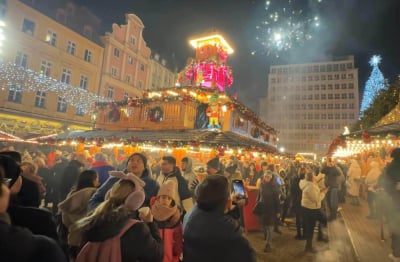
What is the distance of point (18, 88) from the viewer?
1711cm

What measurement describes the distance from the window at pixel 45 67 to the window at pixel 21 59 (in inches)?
55.8

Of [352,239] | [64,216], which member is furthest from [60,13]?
[352,239]

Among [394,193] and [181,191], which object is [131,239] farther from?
[394,193]

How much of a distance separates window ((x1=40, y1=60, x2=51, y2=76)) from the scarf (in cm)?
2567

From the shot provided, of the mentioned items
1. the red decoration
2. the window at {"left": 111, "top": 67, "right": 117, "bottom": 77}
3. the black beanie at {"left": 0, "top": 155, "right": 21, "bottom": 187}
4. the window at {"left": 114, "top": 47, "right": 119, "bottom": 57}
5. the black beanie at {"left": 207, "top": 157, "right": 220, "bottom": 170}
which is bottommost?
the black beanie at {"left": 0, "top": 155, "right": 21, "bottom": 187}

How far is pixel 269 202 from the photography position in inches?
266

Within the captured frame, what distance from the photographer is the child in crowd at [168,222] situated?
2678 mm

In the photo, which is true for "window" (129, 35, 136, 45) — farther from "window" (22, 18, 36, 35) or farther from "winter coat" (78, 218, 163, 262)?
"winter coat" (78, 218, 163, 262)

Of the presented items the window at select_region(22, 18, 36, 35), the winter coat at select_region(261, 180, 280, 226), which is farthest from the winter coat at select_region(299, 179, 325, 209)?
the window at select_region(22, 18, 36, 35)

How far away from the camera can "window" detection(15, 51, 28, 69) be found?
20942 mm

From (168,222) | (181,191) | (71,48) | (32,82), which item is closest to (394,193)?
(181,191)

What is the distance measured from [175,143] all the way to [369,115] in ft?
66.9

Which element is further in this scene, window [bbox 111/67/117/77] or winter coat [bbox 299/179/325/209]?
window [bbox 111/67/117/77]

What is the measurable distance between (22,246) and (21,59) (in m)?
26.1
